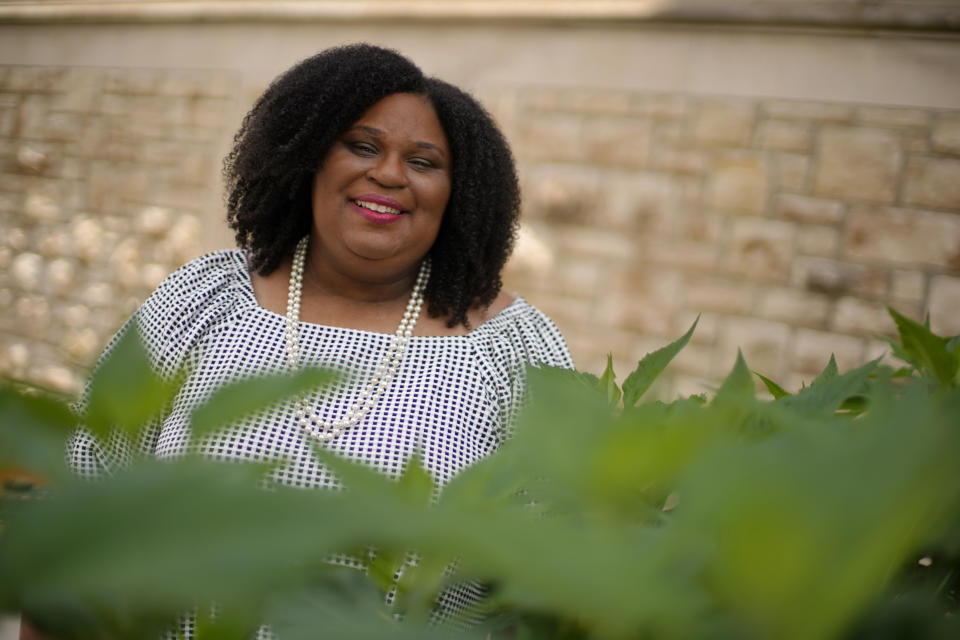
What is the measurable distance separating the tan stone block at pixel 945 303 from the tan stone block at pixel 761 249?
596mm

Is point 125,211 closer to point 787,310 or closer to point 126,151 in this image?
point 126,151

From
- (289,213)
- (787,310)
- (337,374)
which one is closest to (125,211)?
(289,213)

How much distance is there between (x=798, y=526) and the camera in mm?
221

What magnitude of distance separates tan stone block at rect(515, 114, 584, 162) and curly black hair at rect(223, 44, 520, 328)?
1930 mm

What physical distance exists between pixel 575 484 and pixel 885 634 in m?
0.17

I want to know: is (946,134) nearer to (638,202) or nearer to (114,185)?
(638,202)

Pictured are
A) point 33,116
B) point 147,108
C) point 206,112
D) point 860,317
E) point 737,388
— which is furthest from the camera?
point 33,116

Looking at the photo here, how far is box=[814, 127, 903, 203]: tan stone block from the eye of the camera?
3.43 metres

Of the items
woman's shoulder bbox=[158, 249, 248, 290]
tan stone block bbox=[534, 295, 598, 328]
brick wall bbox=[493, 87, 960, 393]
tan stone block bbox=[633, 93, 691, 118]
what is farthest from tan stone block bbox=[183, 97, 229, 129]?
woman's shoulder bbox=[158, 249, 248, 290]

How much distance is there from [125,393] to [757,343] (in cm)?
368

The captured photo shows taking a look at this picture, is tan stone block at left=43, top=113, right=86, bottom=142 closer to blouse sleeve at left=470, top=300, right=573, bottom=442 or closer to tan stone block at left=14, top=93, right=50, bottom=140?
tan stone block at left=14, top=93, right=50, bottom=140

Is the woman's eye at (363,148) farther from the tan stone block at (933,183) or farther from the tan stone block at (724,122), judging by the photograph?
the tan stone block at (933,183)

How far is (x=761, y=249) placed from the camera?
3680mm

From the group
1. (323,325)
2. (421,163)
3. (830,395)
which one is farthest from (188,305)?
(830,395)
